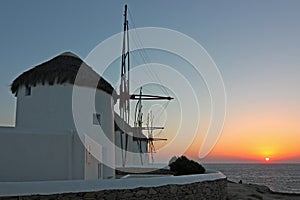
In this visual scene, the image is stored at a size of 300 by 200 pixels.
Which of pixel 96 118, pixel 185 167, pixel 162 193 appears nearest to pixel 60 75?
pixel 96 118

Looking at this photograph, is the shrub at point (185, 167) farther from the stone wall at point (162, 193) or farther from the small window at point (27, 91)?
the small window at point (27, 91)

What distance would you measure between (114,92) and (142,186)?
276 inches

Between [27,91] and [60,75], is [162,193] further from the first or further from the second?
[27,91]

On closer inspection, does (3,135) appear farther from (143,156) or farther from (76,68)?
(143,156)

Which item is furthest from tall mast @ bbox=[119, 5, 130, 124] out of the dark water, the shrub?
the dark water

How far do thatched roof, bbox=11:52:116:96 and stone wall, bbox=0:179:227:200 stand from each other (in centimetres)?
557

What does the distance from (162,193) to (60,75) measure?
20.4 feet

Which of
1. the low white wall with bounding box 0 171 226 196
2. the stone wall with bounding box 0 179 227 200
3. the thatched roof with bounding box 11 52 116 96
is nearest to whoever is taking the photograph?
the low white wall with bounding box 0 171 226 196

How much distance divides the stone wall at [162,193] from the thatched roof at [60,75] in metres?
5.57

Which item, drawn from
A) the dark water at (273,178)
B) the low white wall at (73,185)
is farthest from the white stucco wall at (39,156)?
the dark water at (273,178)

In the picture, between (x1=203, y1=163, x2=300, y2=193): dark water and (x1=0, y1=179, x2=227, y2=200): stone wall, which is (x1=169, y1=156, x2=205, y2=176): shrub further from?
(x1=203, y1=163, x2=300, y2=193): dark water

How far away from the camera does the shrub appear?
2070 centimetres

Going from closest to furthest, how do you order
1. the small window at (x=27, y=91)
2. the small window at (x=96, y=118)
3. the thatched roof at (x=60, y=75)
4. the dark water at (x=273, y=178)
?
the thatched roof at (x=60, y=75) < the small window at (x=27, y=91) < the small window at (x=96, y=118) < the dark water at (x=273, y=178)

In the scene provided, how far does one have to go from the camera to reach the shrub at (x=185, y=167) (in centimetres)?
2070
